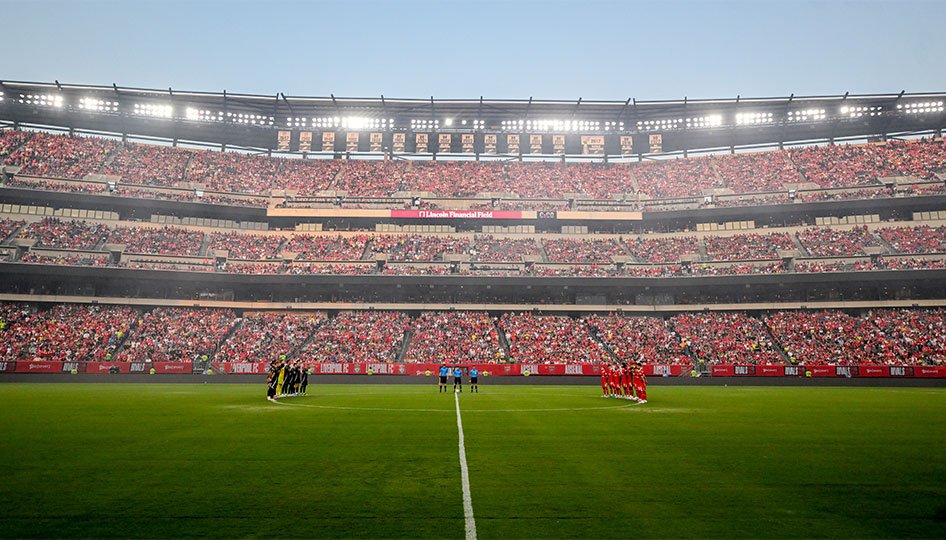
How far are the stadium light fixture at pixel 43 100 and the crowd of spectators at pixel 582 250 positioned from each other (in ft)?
183

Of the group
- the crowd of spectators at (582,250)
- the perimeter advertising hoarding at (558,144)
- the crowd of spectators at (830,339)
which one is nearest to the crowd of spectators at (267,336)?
the crowd of spectators at (582,250)

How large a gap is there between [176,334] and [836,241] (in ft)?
211

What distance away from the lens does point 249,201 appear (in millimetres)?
69312

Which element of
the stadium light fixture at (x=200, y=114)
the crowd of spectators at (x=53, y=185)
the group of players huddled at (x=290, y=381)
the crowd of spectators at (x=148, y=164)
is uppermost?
the stadium light fixture at (x=200, y=114)

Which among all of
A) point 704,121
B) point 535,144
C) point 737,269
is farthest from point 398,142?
point 737,269

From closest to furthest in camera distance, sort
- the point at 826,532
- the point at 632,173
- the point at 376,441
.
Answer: the point at 826,532 → the point at 376,441 → the point at 632,173

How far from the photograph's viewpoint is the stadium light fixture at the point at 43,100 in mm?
66000

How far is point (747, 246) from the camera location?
6388cm

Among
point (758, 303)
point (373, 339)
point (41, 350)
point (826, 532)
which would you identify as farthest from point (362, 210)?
point (826, 532)

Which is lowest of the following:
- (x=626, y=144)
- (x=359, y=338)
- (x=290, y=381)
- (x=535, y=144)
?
(x=290, y=381)

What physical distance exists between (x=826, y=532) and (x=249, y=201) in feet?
229

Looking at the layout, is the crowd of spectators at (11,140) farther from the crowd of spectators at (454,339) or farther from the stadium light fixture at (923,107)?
the stadium light fixture at (923,107)

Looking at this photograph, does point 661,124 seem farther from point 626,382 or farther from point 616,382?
point 626,382

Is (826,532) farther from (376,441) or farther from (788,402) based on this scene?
(788,402)
